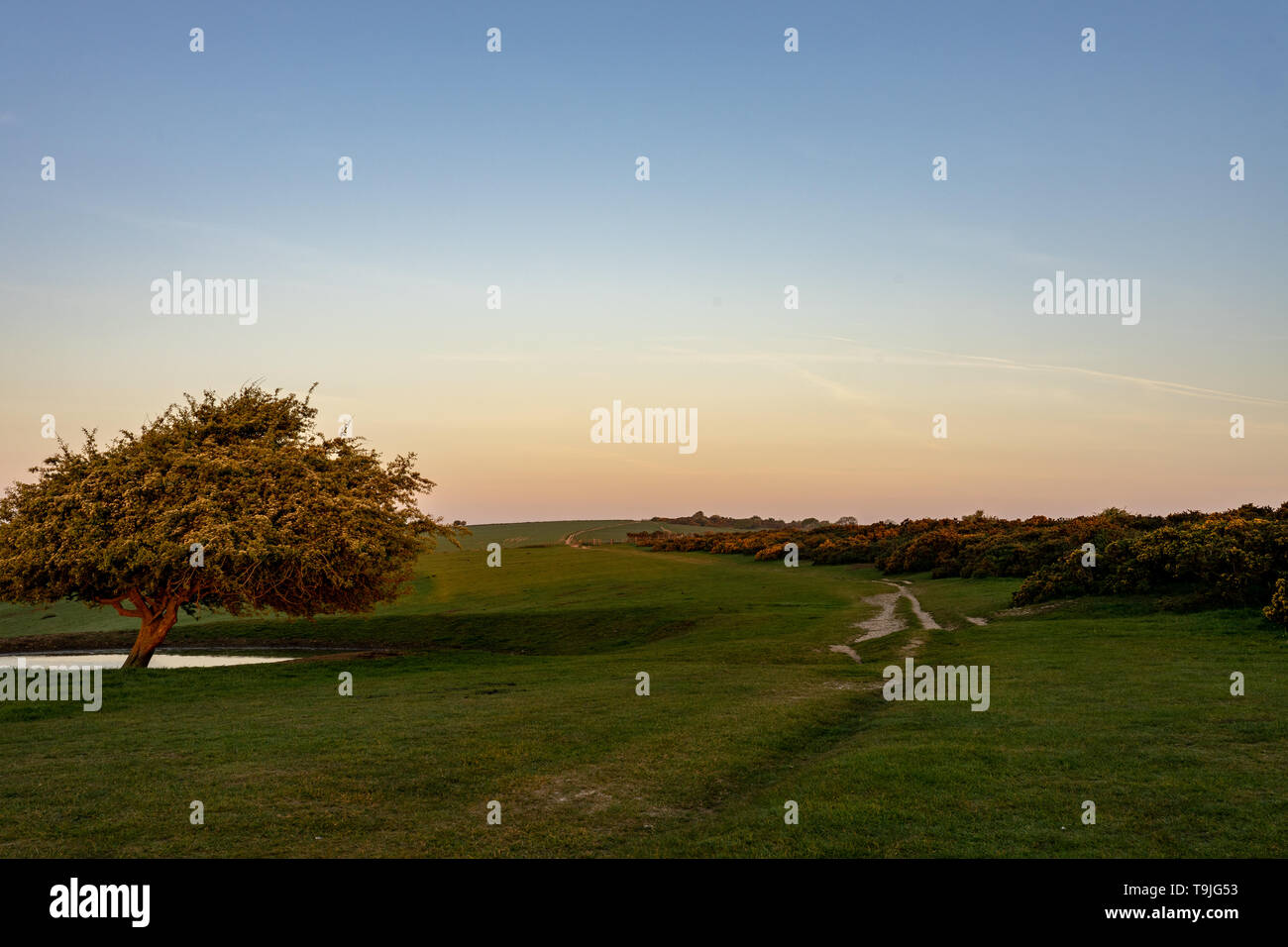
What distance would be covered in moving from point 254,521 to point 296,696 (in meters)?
7.67

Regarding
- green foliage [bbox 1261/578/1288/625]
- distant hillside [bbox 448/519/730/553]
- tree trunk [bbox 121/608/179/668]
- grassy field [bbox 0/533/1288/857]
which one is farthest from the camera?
distant hillside [bbox 448/519/730/553]

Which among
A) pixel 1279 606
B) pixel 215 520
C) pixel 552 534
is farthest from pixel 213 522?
pixel 552 534

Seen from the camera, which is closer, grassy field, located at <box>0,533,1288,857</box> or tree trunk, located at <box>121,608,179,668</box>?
grassy field, located at <box>0,533,1288,857</box>

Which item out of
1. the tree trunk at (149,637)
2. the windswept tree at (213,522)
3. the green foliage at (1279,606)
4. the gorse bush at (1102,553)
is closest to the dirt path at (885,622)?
the gorse bush at (1102,553)

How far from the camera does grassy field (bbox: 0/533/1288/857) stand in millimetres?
12367

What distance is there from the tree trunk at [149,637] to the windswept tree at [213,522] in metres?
0.05

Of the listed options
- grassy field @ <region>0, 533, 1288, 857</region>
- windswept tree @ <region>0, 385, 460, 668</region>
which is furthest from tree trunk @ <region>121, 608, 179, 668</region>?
grassy field @ <region>0, 533, 1288, 857</region>

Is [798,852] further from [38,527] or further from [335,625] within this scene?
[335,625]

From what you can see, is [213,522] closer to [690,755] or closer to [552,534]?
[690,755]

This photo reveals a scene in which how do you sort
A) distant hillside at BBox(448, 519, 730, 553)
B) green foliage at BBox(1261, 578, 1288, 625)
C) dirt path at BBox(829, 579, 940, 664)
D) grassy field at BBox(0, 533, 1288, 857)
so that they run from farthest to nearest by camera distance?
distant hillside at BBox(448, 519, 730, 553) < dirt path at BBox(829, 579, 940, 664) < green foliage at BBox(1261, 578, 1288, 625) < grassy field at BBox(0, 533, 1288, 857)

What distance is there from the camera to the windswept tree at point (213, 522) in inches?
1270

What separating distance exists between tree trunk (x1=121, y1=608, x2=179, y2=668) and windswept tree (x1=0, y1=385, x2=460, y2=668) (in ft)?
0.18

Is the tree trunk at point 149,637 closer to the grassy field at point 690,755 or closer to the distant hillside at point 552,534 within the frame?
the grassy field at point 690,755

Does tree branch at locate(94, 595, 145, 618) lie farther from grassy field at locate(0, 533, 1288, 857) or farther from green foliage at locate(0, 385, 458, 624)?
grassy field at locate(0, 533, 1288, 857)
